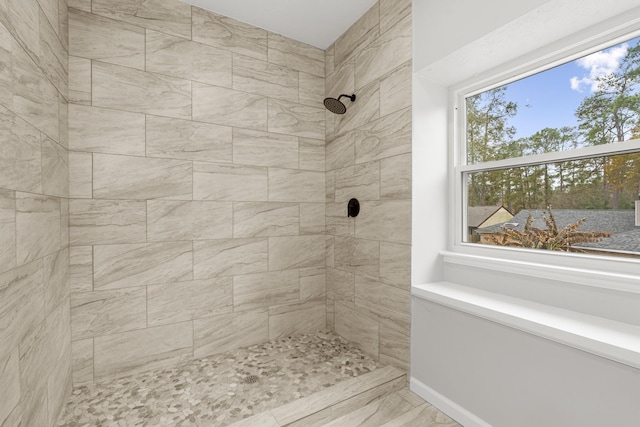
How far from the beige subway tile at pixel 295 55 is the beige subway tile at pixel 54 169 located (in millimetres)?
1498

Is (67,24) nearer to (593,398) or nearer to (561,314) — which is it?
(561,314)

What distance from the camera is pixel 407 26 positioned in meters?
1.78

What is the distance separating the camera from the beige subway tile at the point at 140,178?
5.75ft

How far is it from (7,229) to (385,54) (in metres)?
2.05

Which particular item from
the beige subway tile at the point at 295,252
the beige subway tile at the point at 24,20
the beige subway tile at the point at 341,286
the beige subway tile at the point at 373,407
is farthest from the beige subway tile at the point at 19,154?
the beige subway tile at the point at 341,286

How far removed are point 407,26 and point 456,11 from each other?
302 millimetres

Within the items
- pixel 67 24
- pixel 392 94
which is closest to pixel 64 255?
pixel 67 24

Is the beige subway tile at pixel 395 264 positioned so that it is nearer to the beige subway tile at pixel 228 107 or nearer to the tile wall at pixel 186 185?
the tile wall at pixel 186 185

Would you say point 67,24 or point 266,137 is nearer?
point 67,24

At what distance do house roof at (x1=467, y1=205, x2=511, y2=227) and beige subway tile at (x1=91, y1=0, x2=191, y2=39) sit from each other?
7.11ft

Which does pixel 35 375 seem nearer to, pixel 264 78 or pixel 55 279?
pixel 55 279

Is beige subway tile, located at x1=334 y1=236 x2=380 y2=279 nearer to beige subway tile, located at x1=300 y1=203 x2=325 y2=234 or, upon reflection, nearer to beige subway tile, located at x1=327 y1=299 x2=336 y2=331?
beige subway tile, located at x1=300 y1=203 x2=325 y2=234

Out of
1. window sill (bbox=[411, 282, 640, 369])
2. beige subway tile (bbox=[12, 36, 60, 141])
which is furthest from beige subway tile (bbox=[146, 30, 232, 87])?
window sill (bbox=[411, 282, 640, 369])

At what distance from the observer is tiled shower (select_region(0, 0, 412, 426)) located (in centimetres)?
150
